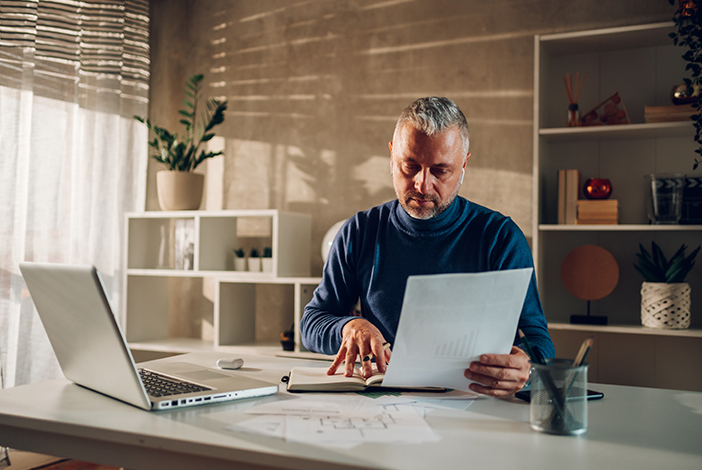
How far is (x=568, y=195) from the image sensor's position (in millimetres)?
2523

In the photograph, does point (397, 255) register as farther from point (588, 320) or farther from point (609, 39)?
point (609, 39)

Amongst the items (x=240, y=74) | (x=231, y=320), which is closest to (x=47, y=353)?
(x=231, y=320)

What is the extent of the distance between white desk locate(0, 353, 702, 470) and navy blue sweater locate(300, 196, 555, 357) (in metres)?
0.50

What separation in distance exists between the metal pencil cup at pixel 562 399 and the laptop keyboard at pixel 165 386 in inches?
25.3

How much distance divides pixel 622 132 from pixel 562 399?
6.10 ft

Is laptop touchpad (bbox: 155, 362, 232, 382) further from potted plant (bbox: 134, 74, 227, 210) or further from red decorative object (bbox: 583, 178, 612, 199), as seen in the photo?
red decorative object (bbox: 583, 178, 612, 199)

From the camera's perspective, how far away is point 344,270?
5.60 ft

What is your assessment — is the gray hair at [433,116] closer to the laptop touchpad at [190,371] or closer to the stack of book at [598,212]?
the laptop touchpad at [190,371]

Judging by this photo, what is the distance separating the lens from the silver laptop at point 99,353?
987 millimetres

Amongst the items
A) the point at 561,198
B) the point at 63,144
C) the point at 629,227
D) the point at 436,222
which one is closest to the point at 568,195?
the point at 561,198

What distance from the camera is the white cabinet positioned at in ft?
8.21

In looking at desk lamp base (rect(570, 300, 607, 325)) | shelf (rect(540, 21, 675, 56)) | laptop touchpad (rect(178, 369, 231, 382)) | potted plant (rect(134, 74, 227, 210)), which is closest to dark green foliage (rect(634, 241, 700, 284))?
desk lamp base (rect(570, 300, 607, 325))

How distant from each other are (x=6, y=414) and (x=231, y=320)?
204 centimetres

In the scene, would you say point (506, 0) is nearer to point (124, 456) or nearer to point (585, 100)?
point (585, 100)
